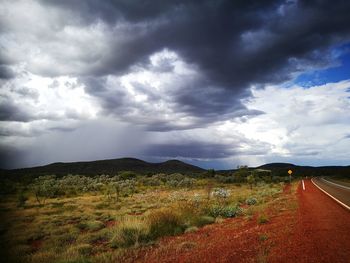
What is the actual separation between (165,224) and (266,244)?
19.3 ft

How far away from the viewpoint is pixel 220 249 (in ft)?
32.0

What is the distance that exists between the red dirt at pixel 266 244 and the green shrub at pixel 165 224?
2.28 ft

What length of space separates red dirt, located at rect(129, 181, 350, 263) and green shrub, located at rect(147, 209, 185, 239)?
0.69 meters

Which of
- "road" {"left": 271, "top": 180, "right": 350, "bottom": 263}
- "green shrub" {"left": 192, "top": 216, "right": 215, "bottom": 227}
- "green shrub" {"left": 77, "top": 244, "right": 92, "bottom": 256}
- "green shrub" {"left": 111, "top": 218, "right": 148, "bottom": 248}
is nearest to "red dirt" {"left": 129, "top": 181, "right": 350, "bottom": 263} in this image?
"road" {"left": 271, "top": 180, "right": 350, "bottom": 263}

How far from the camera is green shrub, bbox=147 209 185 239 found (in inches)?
538

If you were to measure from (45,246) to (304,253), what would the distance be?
409 inches

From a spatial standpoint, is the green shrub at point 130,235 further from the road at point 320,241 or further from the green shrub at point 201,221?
the road at point 320,241

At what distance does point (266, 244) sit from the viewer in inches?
384

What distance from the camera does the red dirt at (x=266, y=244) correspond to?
8.27 m

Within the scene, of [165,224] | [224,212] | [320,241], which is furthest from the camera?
[224,212]

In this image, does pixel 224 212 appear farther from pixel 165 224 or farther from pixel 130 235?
pixel 130 235

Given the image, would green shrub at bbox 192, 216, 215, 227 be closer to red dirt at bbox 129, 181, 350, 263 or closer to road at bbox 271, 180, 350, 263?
red dirt at bbox 129, 181, 350, 263

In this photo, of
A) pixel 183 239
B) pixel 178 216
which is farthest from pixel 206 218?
pixel 183 239

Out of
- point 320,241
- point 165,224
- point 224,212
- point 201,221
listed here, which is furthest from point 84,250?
point 224,212
